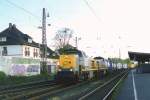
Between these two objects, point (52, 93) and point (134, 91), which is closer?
point (52, 93)

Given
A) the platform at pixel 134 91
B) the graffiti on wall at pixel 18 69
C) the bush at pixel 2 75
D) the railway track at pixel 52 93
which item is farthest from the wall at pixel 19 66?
the railway track at pixel 52 93

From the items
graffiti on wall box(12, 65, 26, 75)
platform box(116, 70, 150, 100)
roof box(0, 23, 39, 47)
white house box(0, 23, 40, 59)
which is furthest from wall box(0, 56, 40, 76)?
roof box(0, 23, 39, 47)

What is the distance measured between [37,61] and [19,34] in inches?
1467

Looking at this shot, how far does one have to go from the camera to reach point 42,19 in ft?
173

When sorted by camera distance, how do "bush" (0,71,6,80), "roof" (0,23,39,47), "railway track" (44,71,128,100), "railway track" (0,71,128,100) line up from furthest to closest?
"roof" (0,23,39,47), "bush" (0,71,6,80), "railway track" (44,71,128,100), "railway track" (0,71,128,100)

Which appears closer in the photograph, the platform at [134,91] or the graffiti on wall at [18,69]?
the platform at [134,91]

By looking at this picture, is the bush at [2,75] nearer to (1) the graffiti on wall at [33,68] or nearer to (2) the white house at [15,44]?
(1) the graffiti on wall at [33,68]

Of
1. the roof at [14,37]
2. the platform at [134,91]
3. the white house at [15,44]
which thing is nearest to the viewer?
the platform at [134,91]

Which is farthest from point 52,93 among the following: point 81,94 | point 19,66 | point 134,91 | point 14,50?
point 14,50

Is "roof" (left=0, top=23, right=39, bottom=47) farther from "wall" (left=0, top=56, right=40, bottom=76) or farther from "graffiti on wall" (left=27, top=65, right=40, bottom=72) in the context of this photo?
"wall" (left=0, top=56, right=40, bottom=76)

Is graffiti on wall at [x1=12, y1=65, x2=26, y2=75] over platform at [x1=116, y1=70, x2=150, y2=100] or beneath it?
over

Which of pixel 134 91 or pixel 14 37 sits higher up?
pixel 14 37

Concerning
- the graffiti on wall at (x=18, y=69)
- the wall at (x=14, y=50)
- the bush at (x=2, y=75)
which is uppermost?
the wall at (x=14, y=50)

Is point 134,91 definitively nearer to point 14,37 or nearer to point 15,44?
point 15,44
